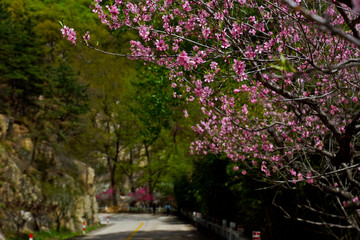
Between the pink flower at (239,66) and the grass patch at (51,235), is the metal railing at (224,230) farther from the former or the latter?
the pink flower at (239,66)

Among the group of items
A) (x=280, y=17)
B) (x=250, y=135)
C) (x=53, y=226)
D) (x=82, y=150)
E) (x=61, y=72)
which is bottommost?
(x=53, y=226)

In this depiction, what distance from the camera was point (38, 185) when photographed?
74.9ft

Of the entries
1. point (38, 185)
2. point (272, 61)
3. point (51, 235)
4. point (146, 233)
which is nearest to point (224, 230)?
point (146, 233)

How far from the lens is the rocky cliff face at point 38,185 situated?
18.4 metres

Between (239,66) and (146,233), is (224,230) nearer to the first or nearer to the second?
(146,233)

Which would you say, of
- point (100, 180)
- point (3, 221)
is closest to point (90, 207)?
point (3, 221)

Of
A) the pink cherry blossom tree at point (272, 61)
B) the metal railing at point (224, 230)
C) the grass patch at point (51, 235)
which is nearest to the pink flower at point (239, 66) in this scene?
the pink cherry blossom tree at point (272, 61)

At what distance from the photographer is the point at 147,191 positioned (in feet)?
194

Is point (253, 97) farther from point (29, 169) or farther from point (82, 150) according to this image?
point (82, 150)

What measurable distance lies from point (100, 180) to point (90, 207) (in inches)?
1394

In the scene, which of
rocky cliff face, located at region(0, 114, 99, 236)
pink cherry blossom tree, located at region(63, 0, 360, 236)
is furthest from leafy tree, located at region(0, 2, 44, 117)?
pink cherry blossom tree, located at region(63, 0, 360, 236)

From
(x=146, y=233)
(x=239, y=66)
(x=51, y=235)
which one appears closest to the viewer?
(x=239, y=66)

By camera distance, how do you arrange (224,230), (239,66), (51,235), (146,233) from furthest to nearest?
(146,233)
(51,235)
(224,230)
(239,66)

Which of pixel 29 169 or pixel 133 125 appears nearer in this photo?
pixel 29 169
